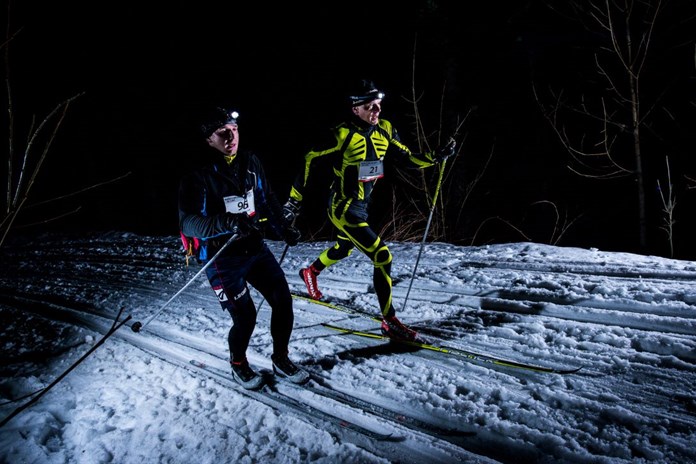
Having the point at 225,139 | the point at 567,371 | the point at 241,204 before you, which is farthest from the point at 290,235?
the point at 567,371

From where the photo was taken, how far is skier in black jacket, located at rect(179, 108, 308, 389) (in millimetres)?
3088

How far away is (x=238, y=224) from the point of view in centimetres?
301

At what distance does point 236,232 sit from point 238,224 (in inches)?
2.6

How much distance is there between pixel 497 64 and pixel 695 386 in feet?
44.0

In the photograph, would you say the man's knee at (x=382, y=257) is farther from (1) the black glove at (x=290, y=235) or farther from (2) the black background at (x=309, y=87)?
(2) the black background at (x=309, y=87)

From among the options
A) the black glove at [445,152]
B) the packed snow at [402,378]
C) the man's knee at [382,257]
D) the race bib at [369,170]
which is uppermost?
the black glove at [445,152]

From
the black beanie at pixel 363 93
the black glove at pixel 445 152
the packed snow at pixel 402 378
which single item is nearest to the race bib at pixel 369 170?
the black beanie at pixel 363 93

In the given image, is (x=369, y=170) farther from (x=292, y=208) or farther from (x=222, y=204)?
(x=222, y=204)

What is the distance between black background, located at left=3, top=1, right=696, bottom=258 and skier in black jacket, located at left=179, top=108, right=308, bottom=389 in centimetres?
912

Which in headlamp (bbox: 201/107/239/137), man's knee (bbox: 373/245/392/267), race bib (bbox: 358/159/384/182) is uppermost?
headlamp (bbox: 201/107/239/137)

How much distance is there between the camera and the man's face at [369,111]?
4297 millimetres

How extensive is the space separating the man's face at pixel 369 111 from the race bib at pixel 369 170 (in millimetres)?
442

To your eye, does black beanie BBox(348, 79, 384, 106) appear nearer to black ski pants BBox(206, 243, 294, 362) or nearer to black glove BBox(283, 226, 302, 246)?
black glove BBox(283, 226, 302, 246)

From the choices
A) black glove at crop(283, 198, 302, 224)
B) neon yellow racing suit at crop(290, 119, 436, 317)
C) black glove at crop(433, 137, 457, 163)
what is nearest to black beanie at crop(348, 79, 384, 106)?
neon yellow racing suit at crop(290, 119, 436, 317)
